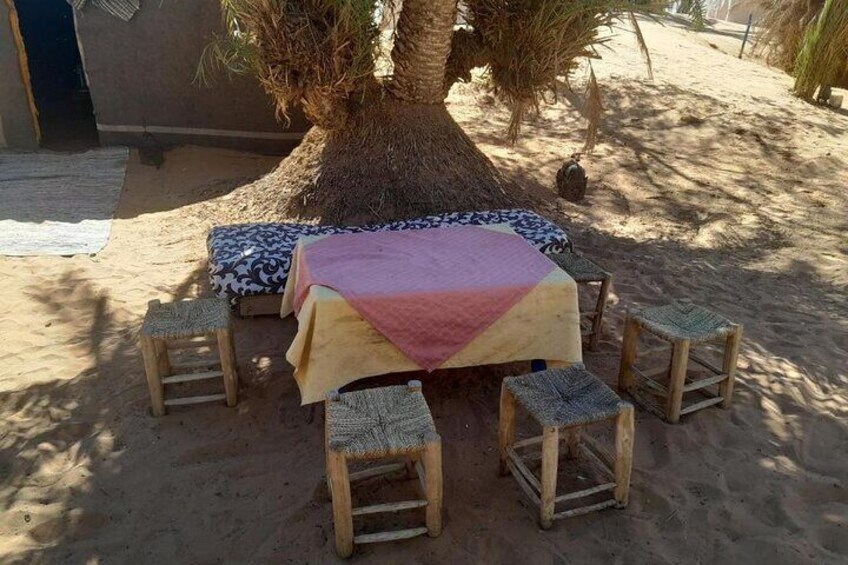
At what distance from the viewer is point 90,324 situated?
13.8 feet

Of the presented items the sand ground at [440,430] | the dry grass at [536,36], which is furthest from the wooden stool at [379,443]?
the dry grass at [536,36]

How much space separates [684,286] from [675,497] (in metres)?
2.50

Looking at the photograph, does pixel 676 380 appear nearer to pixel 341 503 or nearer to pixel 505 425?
pixel 505 425

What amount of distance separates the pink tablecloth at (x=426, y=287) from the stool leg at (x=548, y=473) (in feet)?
2.31

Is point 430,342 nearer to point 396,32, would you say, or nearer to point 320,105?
point 320,105

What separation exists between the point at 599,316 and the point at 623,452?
1461mm

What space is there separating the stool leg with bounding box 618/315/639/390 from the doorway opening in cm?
919

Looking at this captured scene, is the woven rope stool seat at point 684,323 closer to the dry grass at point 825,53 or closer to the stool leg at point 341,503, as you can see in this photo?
the stool leg at point 341,503

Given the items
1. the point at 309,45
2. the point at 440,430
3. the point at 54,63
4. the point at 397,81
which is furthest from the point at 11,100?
the point at 440,430

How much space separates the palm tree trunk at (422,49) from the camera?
556 cm

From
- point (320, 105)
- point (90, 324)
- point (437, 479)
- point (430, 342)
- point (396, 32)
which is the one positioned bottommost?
point (90, 324)

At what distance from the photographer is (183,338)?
3.28 m

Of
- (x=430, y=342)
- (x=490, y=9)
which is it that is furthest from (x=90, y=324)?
(x=490, y=9)

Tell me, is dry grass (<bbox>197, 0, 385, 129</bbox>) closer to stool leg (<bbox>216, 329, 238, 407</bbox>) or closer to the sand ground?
the sand ground
